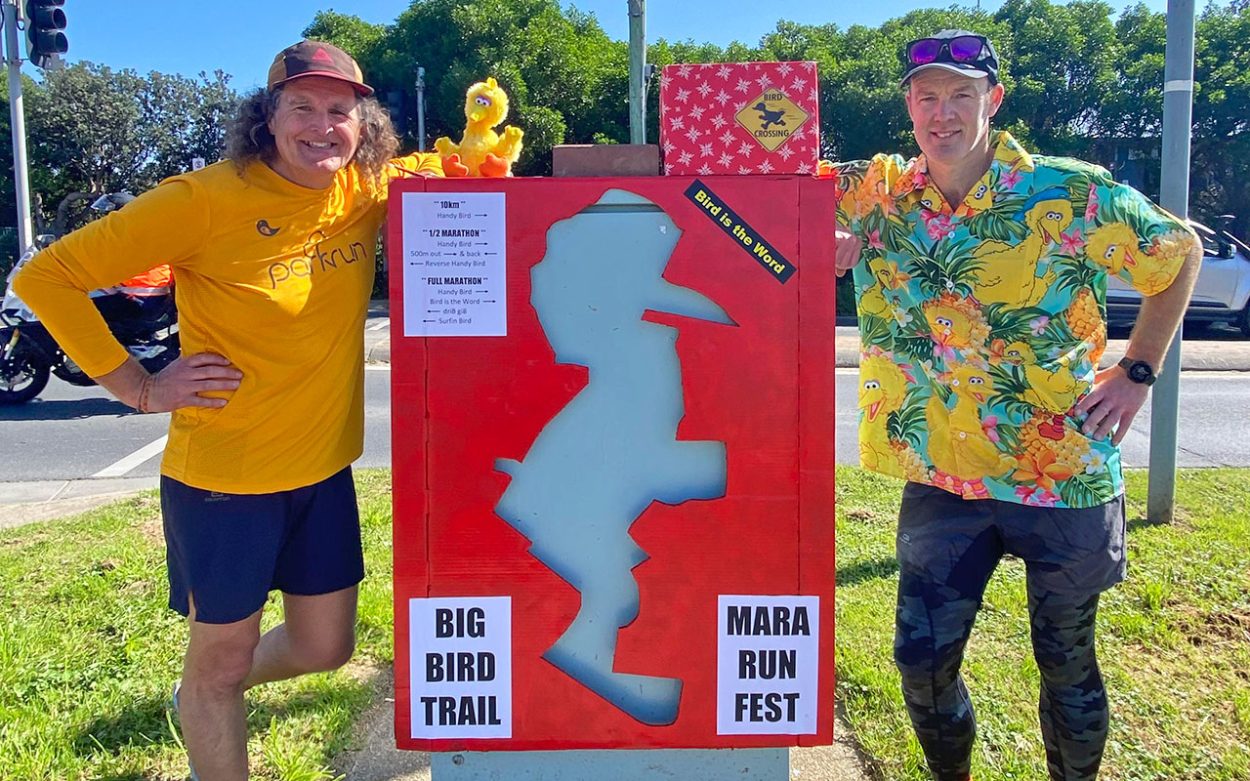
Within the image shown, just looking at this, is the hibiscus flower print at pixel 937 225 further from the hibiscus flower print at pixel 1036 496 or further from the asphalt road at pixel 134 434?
the asphalt road at pixel 134 434

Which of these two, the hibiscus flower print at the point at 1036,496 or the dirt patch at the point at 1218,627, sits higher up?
the hibiscus flower print at the point at 1036,496

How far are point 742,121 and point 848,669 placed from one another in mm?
2007

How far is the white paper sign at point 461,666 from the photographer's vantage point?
213 cm

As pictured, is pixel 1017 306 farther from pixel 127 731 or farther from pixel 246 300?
pixel 127 731

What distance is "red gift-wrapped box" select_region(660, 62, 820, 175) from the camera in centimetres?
202

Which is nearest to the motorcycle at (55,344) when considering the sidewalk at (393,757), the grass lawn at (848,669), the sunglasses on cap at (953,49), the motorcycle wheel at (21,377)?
the motorcycle wheel at (21,377)

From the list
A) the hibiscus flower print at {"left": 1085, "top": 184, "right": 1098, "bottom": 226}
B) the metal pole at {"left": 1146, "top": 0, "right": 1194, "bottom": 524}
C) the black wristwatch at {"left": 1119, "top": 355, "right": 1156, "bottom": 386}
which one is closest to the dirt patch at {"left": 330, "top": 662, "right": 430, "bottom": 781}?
the black wristwatch at {"left": 1119, "top": 355, "right": 1156, "bottom": 386}

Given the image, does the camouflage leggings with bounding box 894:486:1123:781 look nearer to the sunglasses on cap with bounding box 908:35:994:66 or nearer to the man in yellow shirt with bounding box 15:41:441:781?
the sunglasses on cap with bounding box 908:35:994:66

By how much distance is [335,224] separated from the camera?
88.5 inches

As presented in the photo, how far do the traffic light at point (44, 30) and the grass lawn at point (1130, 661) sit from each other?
9570 millimetres

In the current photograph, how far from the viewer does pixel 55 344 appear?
8.75m

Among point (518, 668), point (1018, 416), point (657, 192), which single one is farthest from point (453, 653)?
point (1018, 416)

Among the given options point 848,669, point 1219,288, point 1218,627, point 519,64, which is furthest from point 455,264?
point 519,64

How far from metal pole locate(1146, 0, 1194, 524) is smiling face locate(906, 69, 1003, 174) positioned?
279 cm
